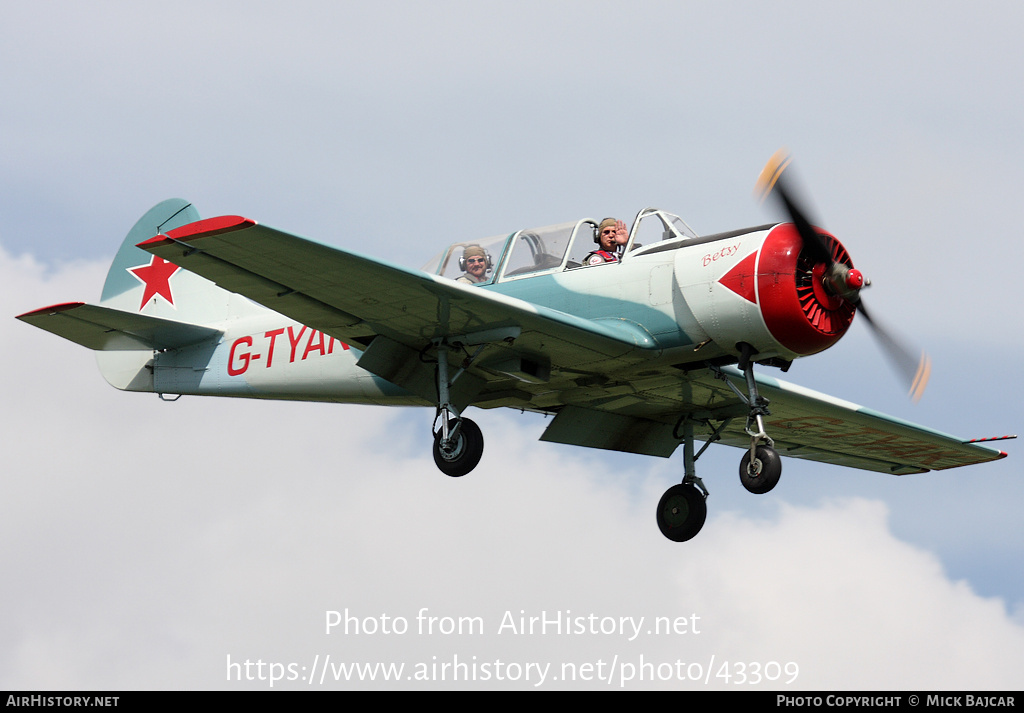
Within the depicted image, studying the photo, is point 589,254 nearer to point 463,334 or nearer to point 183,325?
point 463,334

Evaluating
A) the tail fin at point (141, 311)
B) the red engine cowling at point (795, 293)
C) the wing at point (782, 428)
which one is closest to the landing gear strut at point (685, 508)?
the wing at point (782, 428)

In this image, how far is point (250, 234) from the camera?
1084cm

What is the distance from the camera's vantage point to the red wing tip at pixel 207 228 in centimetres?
1064

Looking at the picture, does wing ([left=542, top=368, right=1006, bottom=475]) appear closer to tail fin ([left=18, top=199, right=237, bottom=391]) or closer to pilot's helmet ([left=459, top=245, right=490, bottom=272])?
pilot's helmet ([left=459, top=245, right=490, bottom=272])

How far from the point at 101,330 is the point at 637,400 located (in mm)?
6109

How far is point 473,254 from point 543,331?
161 centimetres

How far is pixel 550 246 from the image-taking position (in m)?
13.2

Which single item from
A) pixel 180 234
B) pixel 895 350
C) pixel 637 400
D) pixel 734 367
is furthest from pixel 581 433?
pixel 180 234

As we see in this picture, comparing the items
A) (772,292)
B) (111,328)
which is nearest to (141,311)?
(111,328)

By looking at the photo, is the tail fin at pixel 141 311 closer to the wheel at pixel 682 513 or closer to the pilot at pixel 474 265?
the pilot at pixel 474 265

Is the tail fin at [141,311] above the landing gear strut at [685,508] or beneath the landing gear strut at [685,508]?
above

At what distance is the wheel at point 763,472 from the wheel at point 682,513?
8.63 feet

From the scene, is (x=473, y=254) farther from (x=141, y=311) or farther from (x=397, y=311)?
(x=141, y=311)

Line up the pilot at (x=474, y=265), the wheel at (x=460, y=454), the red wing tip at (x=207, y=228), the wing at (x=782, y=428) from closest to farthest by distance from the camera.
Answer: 1. the red wing tip at (x=207, y=228)
2. the wheel at (x=460, y=454)
3. the pilot at (x=474, y=265)
4. the wing at (x=782, y=428)
